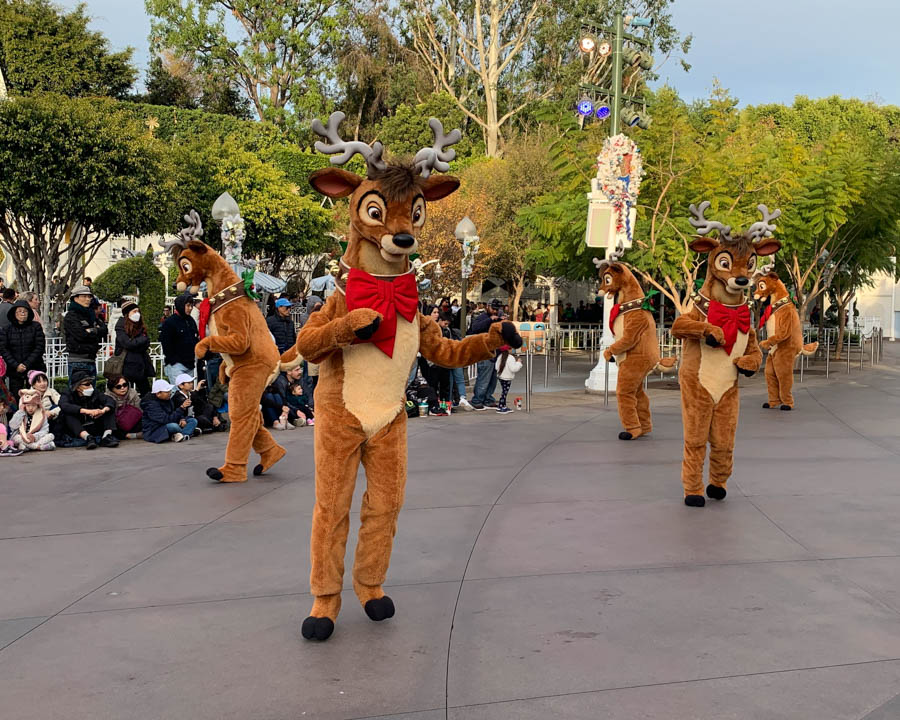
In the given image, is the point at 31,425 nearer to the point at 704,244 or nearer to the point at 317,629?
the point at 317,629

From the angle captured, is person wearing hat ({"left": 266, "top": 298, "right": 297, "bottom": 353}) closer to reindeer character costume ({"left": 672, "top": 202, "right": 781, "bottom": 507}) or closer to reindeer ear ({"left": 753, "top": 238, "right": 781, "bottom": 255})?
reindeer character costume ({"left": 672, "top": 202, "right": 781, "bottom": 507})

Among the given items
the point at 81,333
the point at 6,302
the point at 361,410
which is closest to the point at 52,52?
the point at 6,302

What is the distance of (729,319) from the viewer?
311 inches

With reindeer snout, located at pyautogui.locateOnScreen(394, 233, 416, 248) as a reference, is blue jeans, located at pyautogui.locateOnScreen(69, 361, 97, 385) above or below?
below

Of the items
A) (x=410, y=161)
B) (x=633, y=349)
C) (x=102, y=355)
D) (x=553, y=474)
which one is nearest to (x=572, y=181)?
(x=633, y=349)

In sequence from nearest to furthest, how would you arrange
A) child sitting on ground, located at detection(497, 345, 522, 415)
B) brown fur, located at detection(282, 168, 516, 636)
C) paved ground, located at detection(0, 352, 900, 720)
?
1. paved ground, located at detection(0, 352, 900, 720)
2. brown fur, located at detection(282, 168, 516, 636)
3. child sitting on ground, located at detection(497, 345, 522, 415)

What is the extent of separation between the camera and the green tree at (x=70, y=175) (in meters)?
20.5

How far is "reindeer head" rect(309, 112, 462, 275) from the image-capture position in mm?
4934

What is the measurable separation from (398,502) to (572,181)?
14605 mm

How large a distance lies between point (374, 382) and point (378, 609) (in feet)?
3.98

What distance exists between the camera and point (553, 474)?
9.06 metres

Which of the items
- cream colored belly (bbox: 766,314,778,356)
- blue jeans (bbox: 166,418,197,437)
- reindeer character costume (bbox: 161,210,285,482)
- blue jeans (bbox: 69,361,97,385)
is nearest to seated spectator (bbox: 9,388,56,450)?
blue jeans (bbox: 166,418,197,437)

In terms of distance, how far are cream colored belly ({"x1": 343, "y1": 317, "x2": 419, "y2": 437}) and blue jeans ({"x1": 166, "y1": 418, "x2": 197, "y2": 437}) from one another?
660 cm

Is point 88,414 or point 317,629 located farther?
point 88,414
